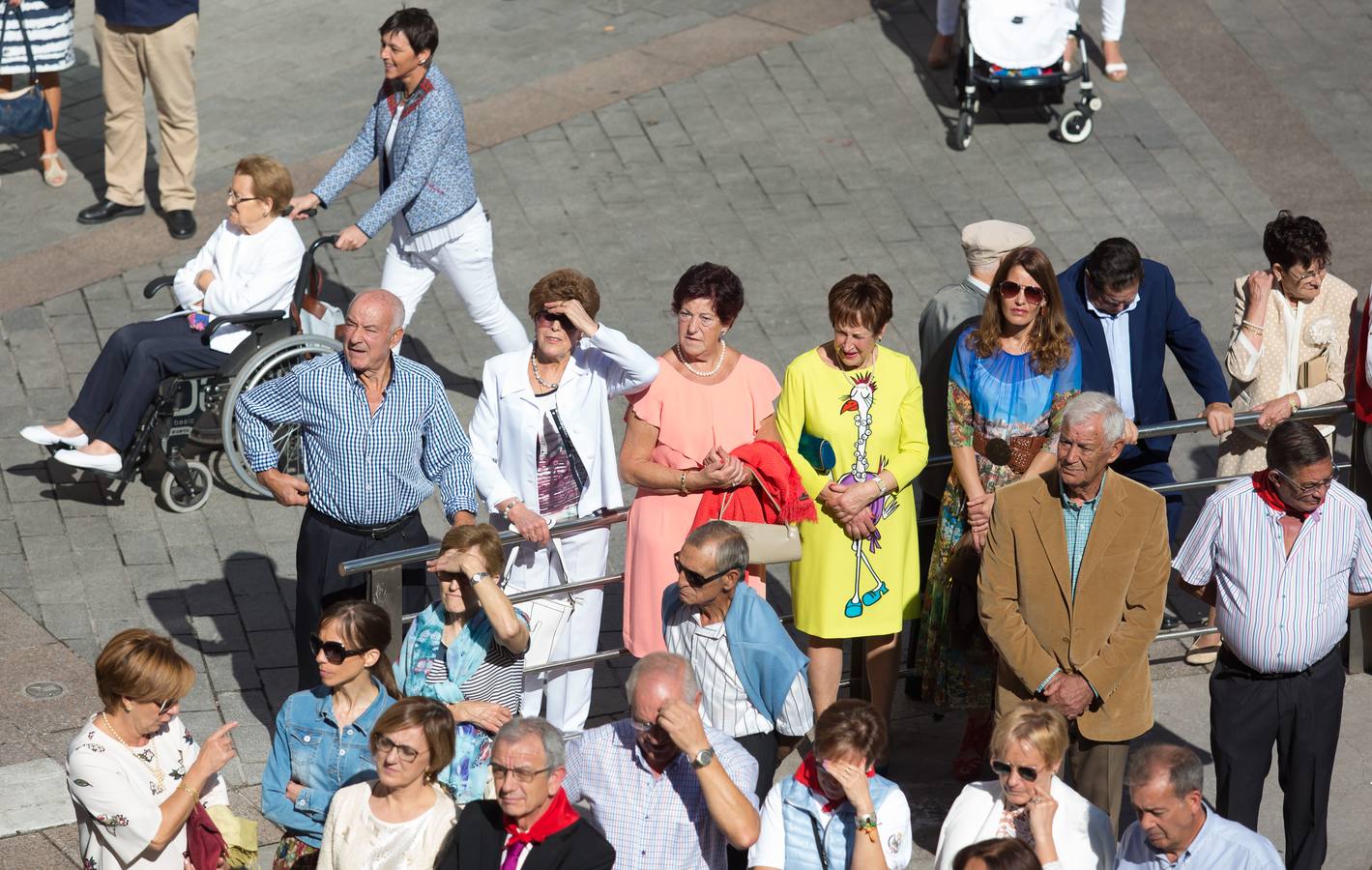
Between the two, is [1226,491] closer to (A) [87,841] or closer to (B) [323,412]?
(B) [323,412]

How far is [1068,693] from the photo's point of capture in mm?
6316

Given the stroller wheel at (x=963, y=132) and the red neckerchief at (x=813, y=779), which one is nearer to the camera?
the red neckerchief at (x=813, y=779)

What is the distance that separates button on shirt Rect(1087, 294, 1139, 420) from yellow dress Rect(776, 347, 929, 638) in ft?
2.87

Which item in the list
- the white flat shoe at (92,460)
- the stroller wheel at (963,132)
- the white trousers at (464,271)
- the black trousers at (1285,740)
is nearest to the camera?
the black trousers at (1285,740)

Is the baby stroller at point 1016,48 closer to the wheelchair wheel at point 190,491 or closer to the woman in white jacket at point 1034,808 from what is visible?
the wheelchair wheel at point 190,491

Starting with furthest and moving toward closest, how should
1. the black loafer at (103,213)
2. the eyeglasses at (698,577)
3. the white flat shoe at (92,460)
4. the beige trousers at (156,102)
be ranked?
the black loafer at (103,213) → the beige trousers at (156,102) → the white flat shoe at (92,460) → the eyeglasses at (698,577)

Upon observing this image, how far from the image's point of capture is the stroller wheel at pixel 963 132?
12.6 meters

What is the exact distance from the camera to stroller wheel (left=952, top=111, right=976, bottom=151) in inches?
497

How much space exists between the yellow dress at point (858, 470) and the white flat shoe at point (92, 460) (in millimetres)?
3655

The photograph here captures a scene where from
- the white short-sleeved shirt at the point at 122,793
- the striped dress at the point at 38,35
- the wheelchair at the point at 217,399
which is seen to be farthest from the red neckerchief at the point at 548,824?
the striped dress at the point at 38,35

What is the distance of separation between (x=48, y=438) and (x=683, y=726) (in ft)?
15.7

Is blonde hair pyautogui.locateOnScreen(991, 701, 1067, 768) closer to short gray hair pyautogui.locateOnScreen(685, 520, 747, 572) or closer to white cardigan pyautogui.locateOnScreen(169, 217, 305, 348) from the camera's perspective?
short gray hair pyautogui.locateOnScreen(685, 520, 747, 572)

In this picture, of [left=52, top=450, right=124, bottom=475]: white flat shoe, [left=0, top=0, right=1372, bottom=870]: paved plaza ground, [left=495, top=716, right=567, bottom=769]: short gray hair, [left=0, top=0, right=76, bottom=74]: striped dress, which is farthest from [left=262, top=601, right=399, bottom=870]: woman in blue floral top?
[left=0, top=0, right=76, bottom=74]: striped dress

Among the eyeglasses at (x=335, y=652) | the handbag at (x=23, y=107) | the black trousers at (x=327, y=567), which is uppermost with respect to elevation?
the eyeglasses at (x=335, y=652)
